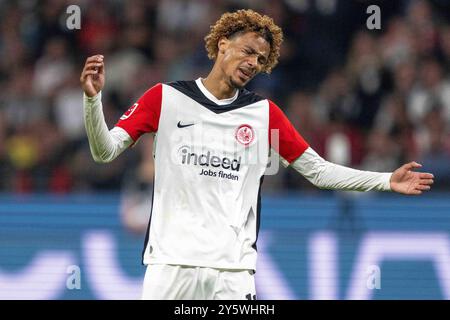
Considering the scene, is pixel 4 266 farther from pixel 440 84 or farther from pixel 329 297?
pixel 440 84

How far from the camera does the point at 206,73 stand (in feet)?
34.9

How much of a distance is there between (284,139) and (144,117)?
73cm

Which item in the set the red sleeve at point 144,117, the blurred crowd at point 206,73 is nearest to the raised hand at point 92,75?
the red sleeve at point 144,117

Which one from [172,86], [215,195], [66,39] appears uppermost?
[66,39]

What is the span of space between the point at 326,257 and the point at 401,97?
81.6 inches

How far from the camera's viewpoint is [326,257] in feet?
28.6

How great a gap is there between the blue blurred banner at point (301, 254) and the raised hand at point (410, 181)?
3.07 metres

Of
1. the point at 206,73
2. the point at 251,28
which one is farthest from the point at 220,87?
the point at 206,73

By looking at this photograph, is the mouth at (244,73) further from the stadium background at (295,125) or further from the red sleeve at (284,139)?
the stadium background at (295,125)

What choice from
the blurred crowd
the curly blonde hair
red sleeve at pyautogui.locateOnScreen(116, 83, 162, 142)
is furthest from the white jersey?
the blurred crowd

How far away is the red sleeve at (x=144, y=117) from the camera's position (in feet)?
18.3

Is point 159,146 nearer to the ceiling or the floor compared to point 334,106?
nearer to the floor

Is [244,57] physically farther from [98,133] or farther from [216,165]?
[98,133]
